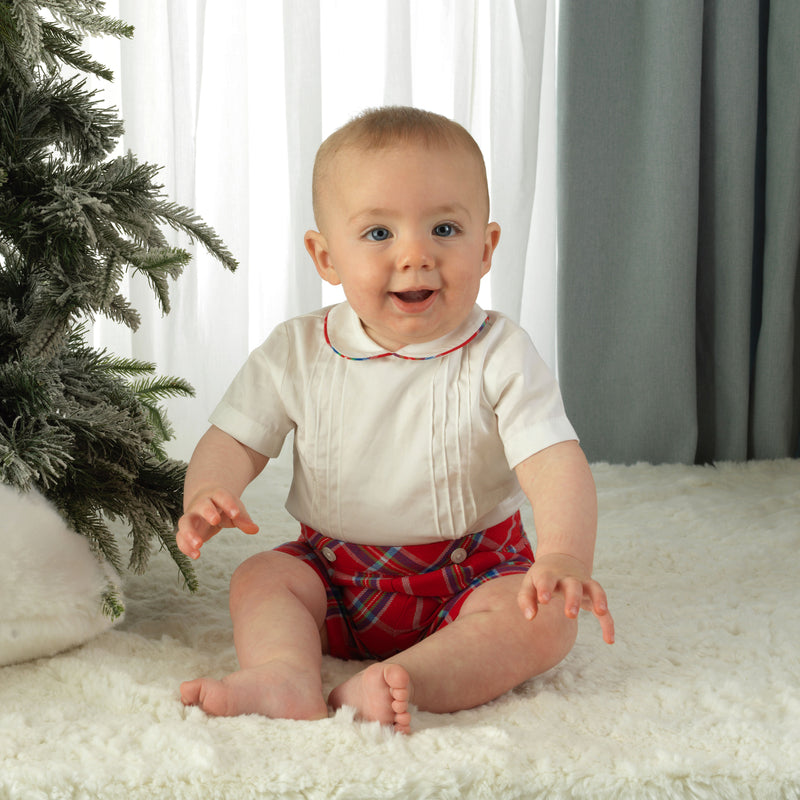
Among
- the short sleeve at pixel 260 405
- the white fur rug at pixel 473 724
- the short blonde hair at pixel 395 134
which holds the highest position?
the short blonde hair at pixel 395 134

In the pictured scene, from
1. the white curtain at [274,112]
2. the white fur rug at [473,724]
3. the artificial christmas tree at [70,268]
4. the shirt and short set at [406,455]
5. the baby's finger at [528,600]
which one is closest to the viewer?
the white fur rug at [473,724]

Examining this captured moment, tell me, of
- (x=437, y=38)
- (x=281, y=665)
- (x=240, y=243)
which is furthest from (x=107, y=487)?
(x=437, y=38)

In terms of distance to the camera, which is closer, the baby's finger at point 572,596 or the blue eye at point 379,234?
the baby's finger at point 572,596

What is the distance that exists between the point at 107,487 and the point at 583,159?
1.40m

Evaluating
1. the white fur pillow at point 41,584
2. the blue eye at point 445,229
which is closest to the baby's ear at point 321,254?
the blue eye at point 445,229

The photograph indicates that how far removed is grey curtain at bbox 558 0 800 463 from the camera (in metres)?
2.03

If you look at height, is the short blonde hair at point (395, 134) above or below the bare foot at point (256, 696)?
above

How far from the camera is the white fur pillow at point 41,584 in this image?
36.8 inches

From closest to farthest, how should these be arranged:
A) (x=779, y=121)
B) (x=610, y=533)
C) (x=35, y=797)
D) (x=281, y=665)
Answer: (x=35, y=797), (x=281, y=665), (x=610, y=533), (x=779, y=121)

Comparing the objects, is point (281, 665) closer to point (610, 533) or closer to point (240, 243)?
point (610, 533)

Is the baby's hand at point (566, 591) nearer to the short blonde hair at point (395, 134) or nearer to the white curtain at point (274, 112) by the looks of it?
the short blonde hair at point (395, 134)

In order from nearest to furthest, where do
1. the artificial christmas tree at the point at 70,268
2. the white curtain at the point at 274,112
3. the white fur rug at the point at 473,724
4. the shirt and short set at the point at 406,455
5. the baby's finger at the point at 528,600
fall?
the white fur rug at the point at 473,724
the baby's finger at the point at 528,600
the artificial christmas tree at the point at 70,268
the shirt and short set at the point at 406,455
the white curtain at the point at 274,112

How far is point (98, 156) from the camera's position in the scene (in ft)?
3.55

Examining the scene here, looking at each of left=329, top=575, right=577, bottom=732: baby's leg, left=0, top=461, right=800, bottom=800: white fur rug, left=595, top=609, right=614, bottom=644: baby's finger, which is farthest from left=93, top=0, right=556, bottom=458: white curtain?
left=595, top=609, right=614, bottom=644: baby's finger
